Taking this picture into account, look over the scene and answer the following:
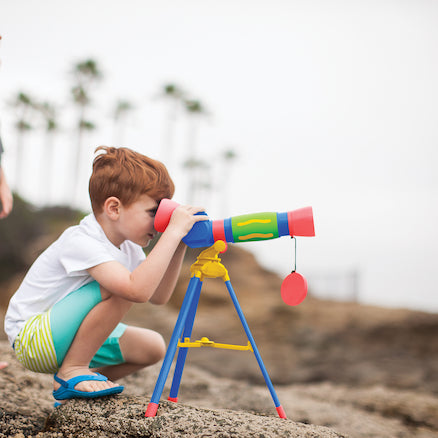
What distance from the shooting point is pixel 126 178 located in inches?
83.8

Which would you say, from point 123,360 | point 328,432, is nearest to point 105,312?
point 123,360

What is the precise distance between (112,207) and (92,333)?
590 millimetres

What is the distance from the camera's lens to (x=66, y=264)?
6.80 feet

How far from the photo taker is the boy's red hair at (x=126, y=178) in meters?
2.14

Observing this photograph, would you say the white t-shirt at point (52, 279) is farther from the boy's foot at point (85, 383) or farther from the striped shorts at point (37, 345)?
the boy's foot at point (85, 383)

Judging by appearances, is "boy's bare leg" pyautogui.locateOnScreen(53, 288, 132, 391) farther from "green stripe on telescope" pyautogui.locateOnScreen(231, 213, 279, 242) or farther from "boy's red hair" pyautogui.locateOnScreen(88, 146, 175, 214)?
"green stripe on telescope" pyautogui.locateOnScreen(231, 213, 279, 242)

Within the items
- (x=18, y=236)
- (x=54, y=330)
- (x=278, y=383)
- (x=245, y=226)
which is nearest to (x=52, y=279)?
(x=54, y=330)

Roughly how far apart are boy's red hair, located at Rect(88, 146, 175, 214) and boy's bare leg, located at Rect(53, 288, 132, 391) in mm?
480

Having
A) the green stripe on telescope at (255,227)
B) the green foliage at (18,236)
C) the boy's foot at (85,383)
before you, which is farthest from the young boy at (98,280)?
the green foliage at (18,236)

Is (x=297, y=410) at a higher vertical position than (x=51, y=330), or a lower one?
lower

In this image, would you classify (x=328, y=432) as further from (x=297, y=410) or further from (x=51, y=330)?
(x=297, y=410)

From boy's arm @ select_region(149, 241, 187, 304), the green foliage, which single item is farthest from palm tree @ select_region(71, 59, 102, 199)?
boy's arm @ select_region(149, 241, 187, 304)

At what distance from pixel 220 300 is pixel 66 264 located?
31.4 ft

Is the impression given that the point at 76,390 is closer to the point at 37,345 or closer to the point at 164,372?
the point at 37,345
